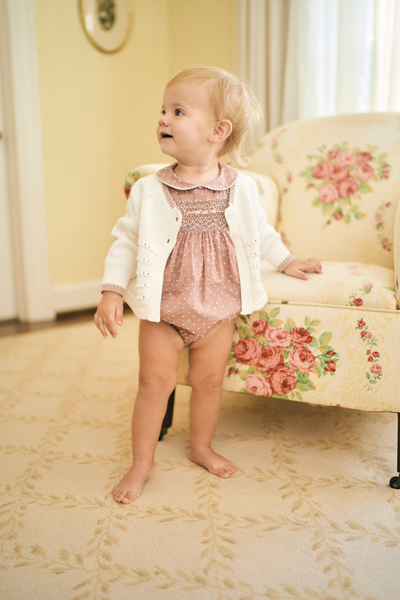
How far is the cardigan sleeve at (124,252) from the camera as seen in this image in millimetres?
966

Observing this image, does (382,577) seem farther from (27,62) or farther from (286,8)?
(27,62)

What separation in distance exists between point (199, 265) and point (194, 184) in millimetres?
175

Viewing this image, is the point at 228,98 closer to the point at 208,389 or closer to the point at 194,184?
the point at 194,184

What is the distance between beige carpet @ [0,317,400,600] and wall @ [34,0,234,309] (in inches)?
50.8

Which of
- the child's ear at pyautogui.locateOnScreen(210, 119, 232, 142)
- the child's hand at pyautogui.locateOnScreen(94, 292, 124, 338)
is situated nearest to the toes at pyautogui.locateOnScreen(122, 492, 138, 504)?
the child's hand at pyautogui.locateOnScreen(94, 292, 124, 338)

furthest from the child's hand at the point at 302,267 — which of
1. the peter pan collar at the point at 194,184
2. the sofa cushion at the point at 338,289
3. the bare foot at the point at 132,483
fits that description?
the bare foot at the point at 132,483

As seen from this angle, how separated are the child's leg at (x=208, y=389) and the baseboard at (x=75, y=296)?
1.59 meters

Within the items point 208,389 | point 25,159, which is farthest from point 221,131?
point 25,159

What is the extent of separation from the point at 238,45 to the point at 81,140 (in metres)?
0.91

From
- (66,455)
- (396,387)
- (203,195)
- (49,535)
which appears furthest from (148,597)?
(203,195)

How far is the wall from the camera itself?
7.68 feet

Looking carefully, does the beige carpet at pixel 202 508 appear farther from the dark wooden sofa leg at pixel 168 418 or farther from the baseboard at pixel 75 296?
the baseboard at pixel 75 296

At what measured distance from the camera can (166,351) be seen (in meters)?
0.98

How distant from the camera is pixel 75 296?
99.5 inches
